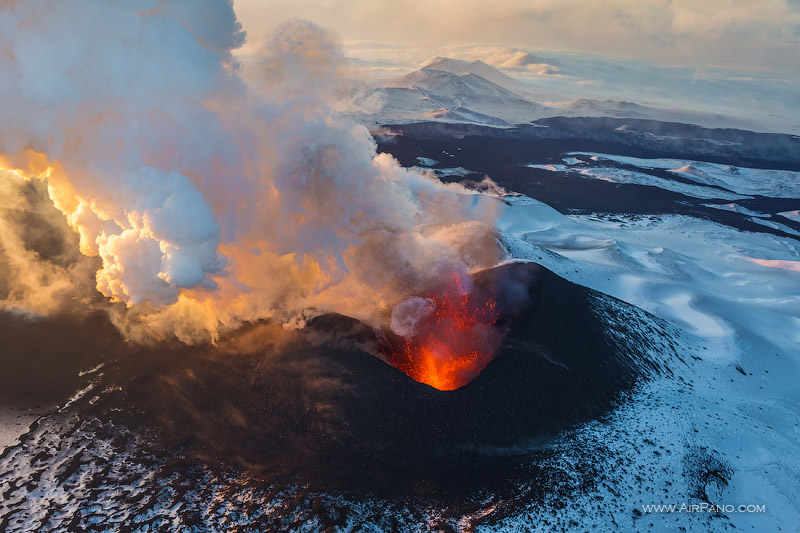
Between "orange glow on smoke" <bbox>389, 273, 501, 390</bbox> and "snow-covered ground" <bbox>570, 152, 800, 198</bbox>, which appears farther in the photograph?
"snow-covered ground" <bbox>570, 152, 800, 198</bbox>

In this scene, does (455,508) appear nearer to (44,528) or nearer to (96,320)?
(44,528)

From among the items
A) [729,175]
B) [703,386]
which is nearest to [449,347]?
[703,386]

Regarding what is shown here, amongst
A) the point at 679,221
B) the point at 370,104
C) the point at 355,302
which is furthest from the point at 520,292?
the point at 370,104

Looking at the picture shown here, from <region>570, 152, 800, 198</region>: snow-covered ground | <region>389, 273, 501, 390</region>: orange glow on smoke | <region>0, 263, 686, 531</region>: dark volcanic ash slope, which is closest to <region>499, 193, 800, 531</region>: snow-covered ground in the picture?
<region>0, 263, 686, 531</region>: dark volcanic ash slope

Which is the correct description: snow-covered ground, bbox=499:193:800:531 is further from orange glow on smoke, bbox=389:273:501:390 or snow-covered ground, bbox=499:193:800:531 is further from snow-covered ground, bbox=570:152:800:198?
snow-covered ground, bbox=570:152:800:198

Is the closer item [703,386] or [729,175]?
[703,386]

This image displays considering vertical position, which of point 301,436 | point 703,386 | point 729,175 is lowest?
point 729,175

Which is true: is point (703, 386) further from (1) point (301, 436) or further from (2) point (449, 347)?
(1) point (301, 436)
